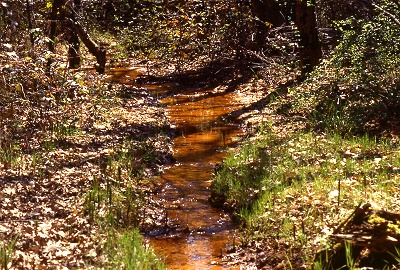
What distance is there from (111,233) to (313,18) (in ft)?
29.2

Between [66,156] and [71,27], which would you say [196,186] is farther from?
[71,27]

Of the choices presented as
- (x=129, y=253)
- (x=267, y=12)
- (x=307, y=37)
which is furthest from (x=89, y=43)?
(x=129, y=253)

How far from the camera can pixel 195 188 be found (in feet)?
31.8

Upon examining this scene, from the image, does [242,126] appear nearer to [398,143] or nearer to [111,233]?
[398,143]

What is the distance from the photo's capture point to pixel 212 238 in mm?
7891

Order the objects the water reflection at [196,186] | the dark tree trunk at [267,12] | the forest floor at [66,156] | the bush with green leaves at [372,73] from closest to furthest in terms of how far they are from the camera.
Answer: the forest floor at [66,156] < the water reflection at [196,186] < the bush with green leaves at [372,73] < the dark tree trunk at [267,12]

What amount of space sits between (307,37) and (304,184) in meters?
6.91

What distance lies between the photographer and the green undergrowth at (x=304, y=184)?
7023 mm

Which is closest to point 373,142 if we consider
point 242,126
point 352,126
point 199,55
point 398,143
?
point 398,143

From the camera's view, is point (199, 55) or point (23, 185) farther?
point (199, 55)

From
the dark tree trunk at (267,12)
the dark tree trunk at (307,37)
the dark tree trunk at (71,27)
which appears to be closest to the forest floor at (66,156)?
the dark tree trunk at (71,27)

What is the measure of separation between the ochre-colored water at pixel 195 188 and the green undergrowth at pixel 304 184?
32cm

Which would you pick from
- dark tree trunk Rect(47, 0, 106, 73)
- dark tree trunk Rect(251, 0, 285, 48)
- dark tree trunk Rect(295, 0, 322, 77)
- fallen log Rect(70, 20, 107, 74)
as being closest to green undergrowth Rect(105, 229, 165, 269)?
dark tree trunk Rect(47, 0, 106, 73)

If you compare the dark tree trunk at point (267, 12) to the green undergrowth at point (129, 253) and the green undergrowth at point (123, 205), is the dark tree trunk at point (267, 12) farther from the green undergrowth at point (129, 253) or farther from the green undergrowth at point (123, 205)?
the green undergrowth at point (129, 253)
